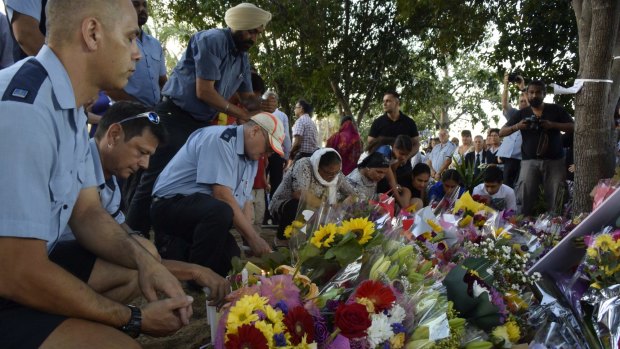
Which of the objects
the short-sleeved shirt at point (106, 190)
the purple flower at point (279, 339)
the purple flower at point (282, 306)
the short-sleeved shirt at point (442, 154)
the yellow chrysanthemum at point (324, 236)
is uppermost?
the short-sleeved shirt at point (106, 190)

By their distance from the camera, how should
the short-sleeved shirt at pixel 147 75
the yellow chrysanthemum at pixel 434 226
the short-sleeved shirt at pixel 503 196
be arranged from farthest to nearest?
the short-sleeved shirt at pixel 503 196 < the short-sleeved shirt at pixel 147 75 < the yellow chrysanthemum at pixel 434 226

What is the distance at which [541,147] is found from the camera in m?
7.23

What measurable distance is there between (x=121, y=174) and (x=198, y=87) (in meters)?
1.50

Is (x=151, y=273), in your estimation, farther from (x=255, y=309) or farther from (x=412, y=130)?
(x=412, y=130)

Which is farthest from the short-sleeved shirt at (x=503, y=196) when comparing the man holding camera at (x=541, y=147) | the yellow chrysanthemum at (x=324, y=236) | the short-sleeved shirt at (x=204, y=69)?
the yellow chrysanthemum at (x=324, y=236)

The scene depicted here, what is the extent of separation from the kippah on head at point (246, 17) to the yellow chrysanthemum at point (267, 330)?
3.03m

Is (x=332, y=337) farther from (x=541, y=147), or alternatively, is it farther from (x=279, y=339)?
(x=541, y=147)

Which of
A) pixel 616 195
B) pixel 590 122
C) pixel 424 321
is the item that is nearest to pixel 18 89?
pixel 424 321

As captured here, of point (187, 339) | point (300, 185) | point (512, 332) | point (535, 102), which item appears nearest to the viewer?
point (512, 332)

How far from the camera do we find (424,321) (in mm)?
2170

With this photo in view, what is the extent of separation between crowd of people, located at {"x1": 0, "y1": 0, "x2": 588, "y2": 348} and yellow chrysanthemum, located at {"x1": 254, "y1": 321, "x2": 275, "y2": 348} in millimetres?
326

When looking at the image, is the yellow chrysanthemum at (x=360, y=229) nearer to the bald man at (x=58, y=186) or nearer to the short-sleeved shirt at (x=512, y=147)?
the bald man at (x=58, y=186)

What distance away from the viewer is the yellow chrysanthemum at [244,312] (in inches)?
71.1

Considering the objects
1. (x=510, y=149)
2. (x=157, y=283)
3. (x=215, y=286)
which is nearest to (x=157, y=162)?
(x=215, y=286)
